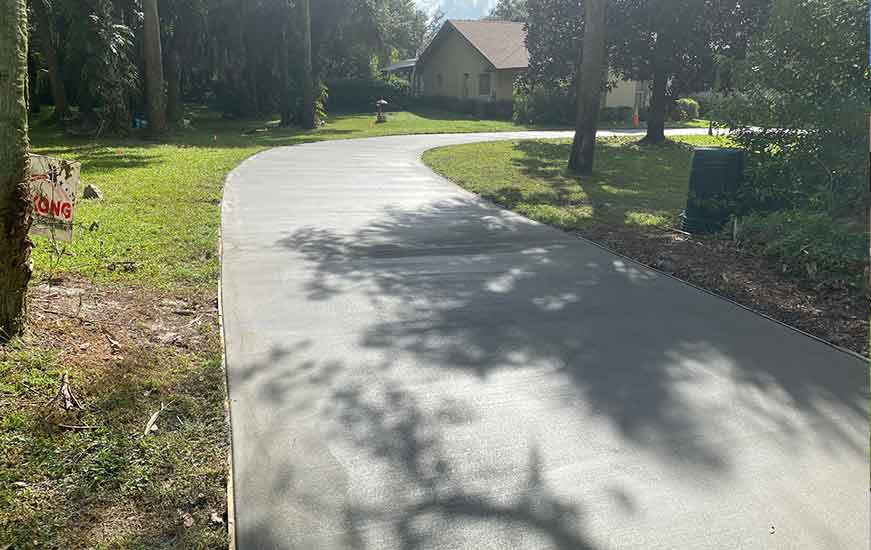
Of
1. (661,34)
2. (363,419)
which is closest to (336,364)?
(363,419)

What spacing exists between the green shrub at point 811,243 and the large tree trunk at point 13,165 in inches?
288

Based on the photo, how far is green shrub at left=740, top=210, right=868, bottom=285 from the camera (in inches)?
307

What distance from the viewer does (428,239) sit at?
9.43 m

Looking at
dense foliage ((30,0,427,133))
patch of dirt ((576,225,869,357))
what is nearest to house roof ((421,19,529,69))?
dense foliage ((30,0,427,133))

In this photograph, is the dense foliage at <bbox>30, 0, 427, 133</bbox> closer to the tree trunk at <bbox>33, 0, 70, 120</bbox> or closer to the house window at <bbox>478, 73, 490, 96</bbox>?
the tree trunk at <bbox>33, 0, 70, 120</bbox>

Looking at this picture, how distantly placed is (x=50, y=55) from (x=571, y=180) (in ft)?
63.2

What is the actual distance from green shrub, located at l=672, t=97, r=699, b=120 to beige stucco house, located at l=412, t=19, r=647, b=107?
2.21 m

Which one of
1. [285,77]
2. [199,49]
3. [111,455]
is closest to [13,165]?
[111,455]

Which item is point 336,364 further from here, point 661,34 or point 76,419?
point 661,34

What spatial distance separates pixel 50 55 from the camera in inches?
989

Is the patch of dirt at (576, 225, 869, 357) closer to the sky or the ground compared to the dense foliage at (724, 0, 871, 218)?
closer to the ground

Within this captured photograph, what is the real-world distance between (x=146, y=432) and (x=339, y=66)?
5016cm

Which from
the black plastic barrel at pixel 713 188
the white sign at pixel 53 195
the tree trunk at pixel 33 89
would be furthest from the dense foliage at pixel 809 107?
the tree trunk at pixel 33 89

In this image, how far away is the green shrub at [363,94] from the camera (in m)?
46.9
